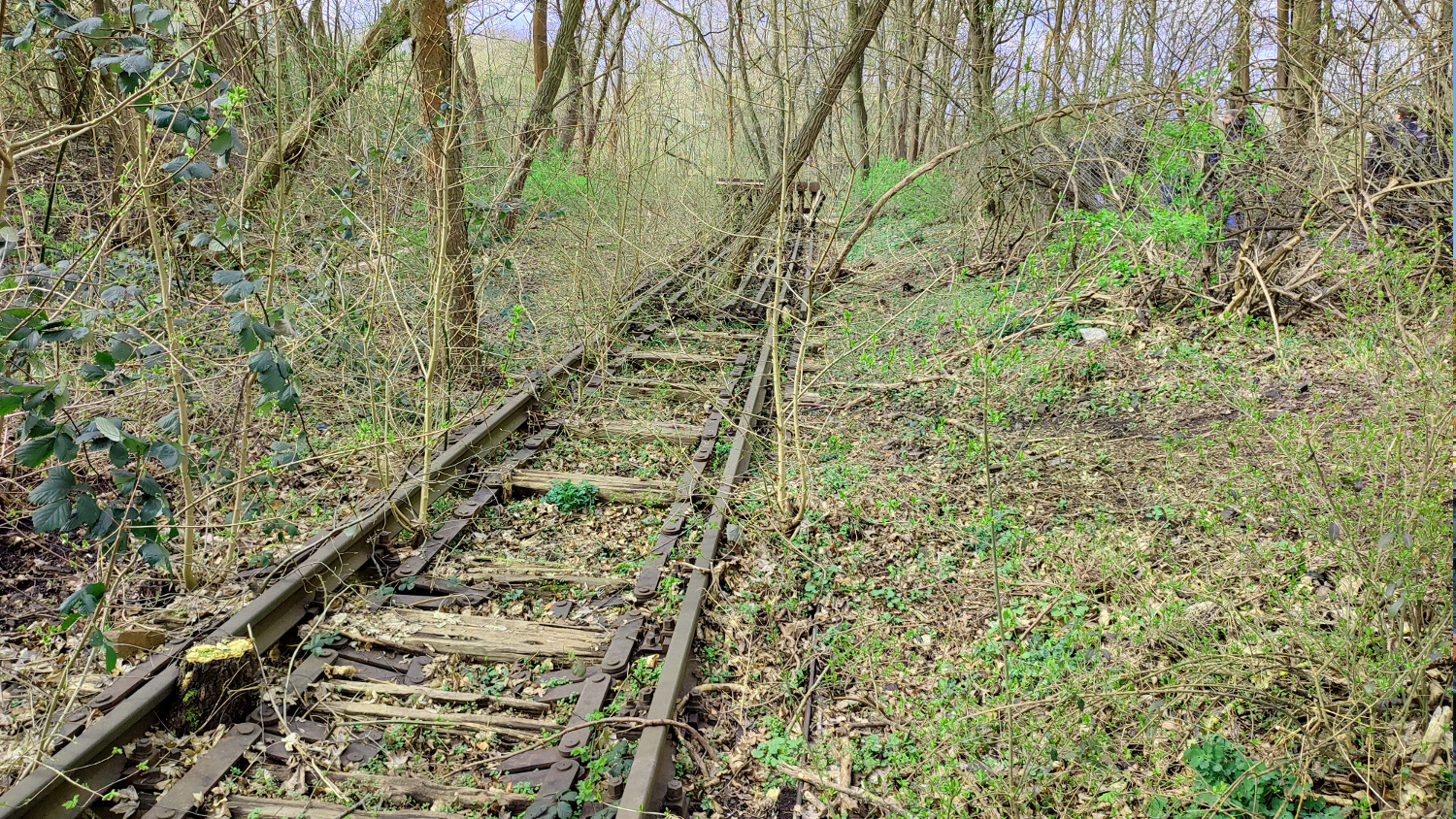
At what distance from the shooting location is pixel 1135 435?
6266 millimetres

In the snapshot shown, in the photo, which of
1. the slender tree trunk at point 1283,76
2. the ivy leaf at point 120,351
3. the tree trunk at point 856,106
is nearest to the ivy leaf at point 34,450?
the ivy leaf at point 120,351

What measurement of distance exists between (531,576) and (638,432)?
2.12m

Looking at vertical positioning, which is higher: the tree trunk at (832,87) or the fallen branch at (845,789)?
the tree trunk at (832,87)

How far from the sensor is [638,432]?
6.64 meters

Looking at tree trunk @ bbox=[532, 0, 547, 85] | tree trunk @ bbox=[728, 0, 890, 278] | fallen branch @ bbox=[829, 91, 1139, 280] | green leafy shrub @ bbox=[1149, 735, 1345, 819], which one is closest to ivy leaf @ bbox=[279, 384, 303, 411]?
fallen branch @ bbox=[829, 91, 1139, 280]

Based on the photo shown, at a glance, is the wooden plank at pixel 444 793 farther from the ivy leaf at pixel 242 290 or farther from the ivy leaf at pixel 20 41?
the ivy leaf at pixel 20 41

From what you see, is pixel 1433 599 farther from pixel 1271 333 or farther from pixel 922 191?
pixel 922 191

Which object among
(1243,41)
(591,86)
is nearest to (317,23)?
(591,86)

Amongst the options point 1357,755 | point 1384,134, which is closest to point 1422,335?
point 1357,755

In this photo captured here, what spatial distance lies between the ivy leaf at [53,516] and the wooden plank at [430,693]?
4.28ft

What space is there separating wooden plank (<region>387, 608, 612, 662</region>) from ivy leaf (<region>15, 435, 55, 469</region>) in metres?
1.74

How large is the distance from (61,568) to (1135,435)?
6725mm

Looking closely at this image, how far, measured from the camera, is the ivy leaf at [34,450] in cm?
267

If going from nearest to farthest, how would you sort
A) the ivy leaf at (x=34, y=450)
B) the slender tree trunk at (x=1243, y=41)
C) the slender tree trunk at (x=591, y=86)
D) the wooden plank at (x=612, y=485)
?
1. the ivy leaf at (x=34, y=450)
2. the wooden plank at (x=612, y=485)
3. the slender tree trunk at (x=1243, y=41)
4. the slender tree trunk at (x=591, y=86)
